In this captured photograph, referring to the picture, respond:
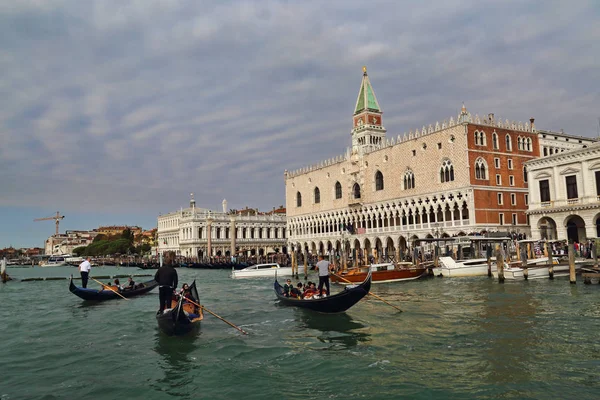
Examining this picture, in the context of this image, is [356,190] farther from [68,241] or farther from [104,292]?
[68,241]

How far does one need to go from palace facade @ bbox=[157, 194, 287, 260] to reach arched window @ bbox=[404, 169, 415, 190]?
29725 millimetres

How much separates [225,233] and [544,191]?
44.0 meters

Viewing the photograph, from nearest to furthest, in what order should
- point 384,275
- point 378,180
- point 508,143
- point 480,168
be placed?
1. point 384,275
2. point 480,168
3. point 508,143
4. point 378,180

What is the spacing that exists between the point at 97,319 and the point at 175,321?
15.5 ft

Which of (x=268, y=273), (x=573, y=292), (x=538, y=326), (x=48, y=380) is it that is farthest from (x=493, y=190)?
(x=48, y=380)

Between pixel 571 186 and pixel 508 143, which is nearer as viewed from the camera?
pixel 571 186

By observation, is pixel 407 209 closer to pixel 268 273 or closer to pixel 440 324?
pixel 268 273

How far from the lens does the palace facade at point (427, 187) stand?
31.8m

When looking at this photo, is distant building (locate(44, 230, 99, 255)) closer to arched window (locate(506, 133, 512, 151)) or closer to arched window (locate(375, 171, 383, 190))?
arched window (locate(375, 171, 383, 190))

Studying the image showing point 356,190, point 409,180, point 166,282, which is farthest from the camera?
point 356,190

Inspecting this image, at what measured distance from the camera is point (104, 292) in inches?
685

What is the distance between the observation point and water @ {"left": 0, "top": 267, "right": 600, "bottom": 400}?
682cm

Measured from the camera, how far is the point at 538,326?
10195mm

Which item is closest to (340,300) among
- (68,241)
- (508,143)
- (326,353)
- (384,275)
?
(326,353)
